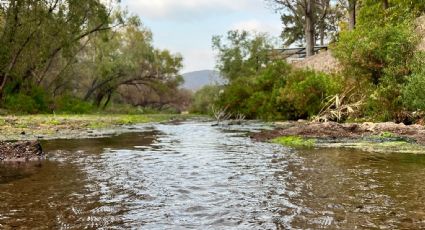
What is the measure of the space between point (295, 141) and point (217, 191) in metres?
10.2

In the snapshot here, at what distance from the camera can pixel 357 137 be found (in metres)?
19.1

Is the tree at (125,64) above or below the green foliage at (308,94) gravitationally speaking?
above

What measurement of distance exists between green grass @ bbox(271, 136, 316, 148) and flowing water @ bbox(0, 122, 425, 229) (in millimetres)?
2637

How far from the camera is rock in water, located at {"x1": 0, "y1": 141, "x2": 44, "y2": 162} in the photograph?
12.8m

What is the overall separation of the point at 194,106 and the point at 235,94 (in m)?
38.7

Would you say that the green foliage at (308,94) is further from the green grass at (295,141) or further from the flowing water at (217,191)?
the flowing water at (217,191)

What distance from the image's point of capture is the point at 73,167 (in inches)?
465

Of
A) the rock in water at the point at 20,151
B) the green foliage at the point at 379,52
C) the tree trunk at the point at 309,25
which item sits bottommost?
the rock in water at the point at 20,151

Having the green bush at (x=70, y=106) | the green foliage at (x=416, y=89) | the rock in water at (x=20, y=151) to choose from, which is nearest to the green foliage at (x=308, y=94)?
the green foliage at (x=416, y=89)

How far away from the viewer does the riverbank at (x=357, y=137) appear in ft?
50.6

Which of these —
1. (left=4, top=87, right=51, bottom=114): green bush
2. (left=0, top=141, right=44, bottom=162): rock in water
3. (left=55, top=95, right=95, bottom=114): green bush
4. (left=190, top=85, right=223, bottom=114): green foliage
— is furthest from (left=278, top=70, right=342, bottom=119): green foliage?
(left=190, top=85, right=223, bottom=114): green foliage

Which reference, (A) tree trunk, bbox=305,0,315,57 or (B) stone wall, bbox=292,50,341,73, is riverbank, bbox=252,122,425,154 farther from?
(A) tree trunk, bbox=305,0,315,57

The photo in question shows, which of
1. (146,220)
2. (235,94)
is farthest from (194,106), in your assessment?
(146,220)

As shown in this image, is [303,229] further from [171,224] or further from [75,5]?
[75,5]
